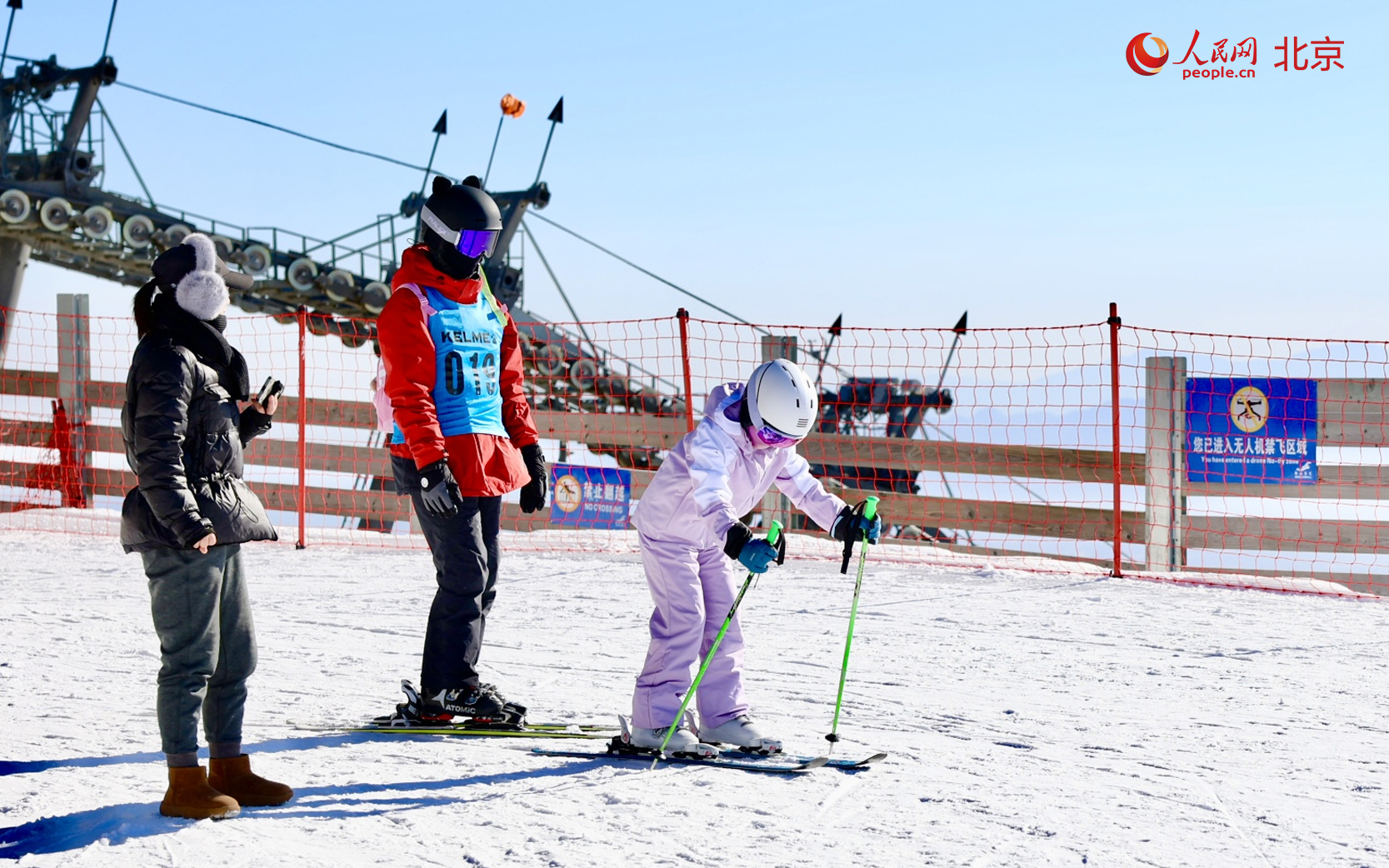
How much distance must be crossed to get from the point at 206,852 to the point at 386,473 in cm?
810

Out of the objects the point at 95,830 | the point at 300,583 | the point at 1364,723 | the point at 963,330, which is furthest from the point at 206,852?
the point at 963,330

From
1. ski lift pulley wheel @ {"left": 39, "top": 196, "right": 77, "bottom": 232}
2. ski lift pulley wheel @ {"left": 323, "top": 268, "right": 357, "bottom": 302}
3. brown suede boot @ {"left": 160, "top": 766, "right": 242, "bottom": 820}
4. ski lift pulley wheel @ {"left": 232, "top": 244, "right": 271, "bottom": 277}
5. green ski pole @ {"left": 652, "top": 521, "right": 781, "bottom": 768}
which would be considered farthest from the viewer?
ski lift pulley wheel @ {"left": 323, "top": 268, "right": 357, "bottom": 302}

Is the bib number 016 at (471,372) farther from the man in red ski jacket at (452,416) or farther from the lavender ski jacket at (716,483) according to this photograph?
the lavender ski jacket at (716,483)

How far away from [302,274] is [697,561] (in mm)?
15042

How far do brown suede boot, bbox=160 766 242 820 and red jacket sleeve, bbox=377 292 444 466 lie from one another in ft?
3.38

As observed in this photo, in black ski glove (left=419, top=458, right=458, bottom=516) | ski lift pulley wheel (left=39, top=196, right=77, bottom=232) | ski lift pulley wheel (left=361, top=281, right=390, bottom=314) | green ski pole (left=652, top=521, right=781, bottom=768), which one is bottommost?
green ski pole (left=652, top=521, right=781, bottom=768)

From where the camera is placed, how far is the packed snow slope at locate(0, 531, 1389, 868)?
286 centimetres

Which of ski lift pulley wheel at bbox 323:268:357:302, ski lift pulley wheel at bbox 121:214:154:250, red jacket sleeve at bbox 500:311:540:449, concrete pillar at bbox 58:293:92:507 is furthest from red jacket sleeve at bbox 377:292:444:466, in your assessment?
ski lift pulley wheel at bbox 323:268:357:302

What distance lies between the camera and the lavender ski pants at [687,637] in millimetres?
3516

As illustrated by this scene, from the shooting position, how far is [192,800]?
2965mm

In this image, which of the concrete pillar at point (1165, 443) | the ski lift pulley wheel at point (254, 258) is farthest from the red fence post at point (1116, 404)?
the ski lift pulley wheel at point (254, 258)

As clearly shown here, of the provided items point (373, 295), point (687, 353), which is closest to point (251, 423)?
point (687, 353)

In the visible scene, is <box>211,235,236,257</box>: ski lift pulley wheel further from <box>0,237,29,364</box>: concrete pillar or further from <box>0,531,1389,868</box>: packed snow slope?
<box>0,531,1389,868</box>: packed snow slope

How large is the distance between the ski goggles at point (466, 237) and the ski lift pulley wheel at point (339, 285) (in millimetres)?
14356
